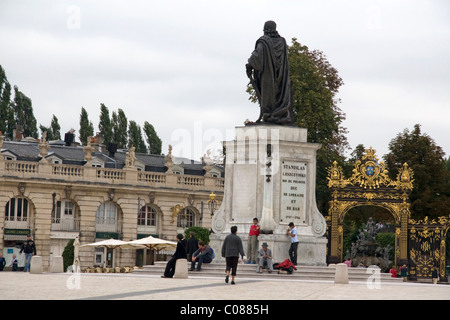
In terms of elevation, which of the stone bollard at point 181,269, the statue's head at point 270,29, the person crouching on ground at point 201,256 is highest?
the statue's head at point 270,29

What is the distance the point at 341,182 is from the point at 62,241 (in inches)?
1474

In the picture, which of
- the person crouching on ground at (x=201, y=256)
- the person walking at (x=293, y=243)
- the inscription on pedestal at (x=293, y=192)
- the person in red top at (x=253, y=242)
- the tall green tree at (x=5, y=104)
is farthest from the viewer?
the tall green tree at (x=5, y=104)

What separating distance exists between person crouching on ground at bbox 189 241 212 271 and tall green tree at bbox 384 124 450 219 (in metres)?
30.0

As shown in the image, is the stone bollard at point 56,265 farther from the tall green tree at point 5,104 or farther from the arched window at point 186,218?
the tall green tree at point 5,104

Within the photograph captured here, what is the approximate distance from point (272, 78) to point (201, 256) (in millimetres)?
6145

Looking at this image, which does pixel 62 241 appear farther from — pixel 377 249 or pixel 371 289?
pixel 371 289

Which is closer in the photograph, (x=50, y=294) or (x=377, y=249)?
(x=50, y=294)

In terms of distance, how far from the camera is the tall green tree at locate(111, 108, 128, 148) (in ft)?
292

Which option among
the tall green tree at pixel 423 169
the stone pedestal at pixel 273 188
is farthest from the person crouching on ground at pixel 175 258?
the tall green tree at pixel 423 169

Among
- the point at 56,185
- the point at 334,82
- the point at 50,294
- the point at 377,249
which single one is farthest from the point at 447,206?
the point at 50,294

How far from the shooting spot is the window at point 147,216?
246 feet

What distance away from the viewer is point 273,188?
2970cm

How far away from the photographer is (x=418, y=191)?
5903cm

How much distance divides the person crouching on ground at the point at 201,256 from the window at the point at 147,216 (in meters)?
45.9
